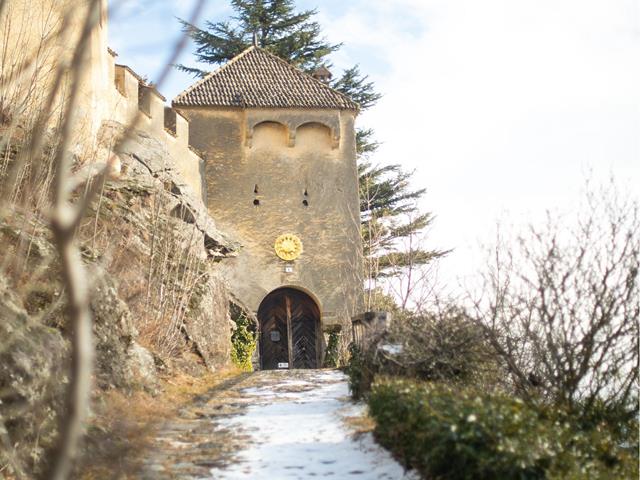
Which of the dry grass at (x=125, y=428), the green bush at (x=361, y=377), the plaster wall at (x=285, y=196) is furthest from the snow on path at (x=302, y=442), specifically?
the plaster wall at (x=285, y=196)

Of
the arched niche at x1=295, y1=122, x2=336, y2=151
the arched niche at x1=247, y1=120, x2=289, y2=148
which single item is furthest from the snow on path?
the arched niche at x1=295, y1=122, x2=336, y2=151

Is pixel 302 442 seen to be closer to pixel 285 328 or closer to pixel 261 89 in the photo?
pixel 285 328

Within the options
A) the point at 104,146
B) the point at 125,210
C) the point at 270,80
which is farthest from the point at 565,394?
the point at 270,80

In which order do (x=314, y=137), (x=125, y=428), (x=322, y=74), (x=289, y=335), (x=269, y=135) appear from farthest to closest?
(x=322, y=74) → (x=314, y=137) → (x=269, y=135) → (x=289, y=335) → (x=125, y=428)

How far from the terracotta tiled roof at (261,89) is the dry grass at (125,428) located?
43.3 ft

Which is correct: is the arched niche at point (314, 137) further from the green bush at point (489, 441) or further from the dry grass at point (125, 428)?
the green bush at point (489, 441)

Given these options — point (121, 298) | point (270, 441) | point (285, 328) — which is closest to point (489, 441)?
point (270, 441)

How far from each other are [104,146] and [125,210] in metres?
1.12

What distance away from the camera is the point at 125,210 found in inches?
A: 466

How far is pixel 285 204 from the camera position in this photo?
21.6 metres

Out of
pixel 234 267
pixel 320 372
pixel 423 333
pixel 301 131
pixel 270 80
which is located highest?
pixel 270 80

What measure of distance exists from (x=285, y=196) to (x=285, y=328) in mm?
3725

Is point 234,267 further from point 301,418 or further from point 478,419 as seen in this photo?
point 478,419

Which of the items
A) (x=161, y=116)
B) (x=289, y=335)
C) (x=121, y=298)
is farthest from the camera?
(x=289, y=335)
